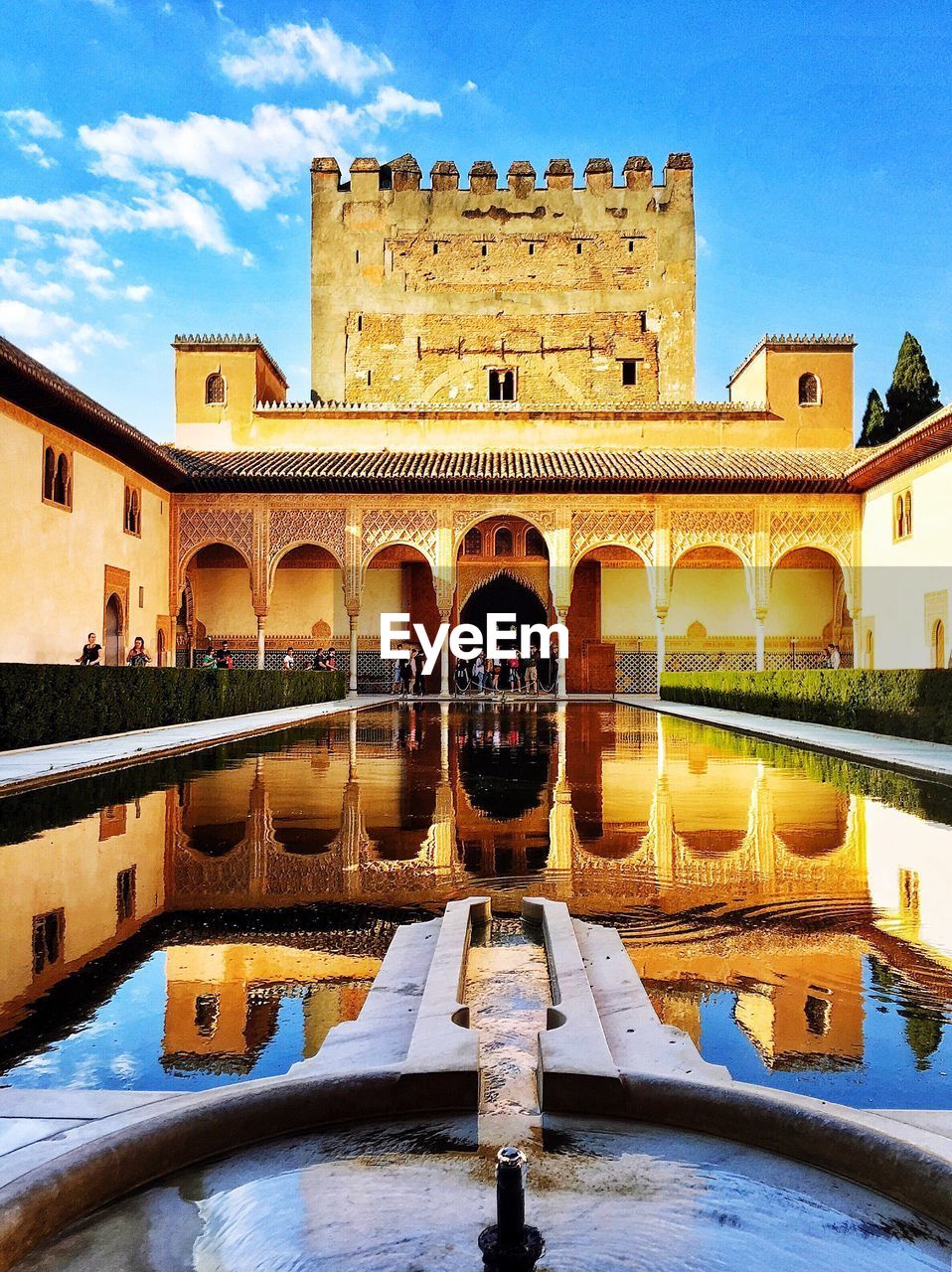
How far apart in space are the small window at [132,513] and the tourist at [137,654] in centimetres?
210

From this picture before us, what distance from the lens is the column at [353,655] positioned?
73.4 feet

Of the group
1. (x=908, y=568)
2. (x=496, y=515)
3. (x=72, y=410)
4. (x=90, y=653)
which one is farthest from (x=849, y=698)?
(x=72, y=410)

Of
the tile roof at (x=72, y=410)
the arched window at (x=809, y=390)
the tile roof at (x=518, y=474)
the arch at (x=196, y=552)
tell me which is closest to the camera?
the tile roof at (x=72, y=410)

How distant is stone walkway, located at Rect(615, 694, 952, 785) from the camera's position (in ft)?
27.4

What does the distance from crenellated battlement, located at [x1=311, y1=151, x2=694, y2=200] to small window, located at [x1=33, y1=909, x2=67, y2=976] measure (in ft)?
100

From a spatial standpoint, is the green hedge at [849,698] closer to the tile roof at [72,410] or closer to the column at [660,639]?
the column at [660,639]

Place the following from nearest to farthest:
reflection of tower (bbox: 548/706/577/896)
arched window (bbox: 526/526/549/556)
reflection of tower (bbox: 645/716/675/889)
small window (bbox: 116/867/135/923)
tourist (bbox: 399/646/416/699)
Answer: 1. small window (bbox: 116/867/135/923)
2. reflection of tower (bbox: 548/706/577/896)
3. reflection of tower (bbox: 645/716/675/889)
4. tourist (bbox: 399/646/416/699)
5. arched window (bbox: 526/526/549/556)

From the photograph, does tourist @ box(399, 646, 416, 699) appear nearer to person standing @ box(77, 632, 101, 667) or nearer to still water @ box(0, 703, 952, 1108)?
person standing @ box(77, 632, 101, 667)

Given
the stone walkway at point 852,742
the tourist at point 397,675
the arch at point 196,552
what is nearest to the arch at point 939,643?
the stone walkway at point 852,742

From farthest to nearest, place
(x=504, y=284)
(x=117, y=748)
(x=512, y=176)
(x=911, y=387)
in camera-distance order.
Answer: (x=512, y=176) → (x=504, y=284) → (x=911, y=387) → (x=117, y=748)

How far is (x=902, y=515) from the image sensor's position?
19.4 m

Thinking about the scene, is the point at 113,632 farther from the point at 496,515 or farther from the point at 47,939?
the point at 47,939

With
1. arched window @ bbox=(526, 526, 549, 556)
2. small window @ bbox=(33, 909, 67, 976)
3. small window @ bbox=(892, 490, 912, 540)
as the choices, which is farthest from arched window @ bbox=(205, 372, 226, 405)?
small window @ bbox=(33, 909, 67, 976)

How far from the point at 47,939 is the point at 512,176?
3121 cm
